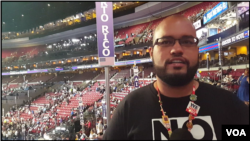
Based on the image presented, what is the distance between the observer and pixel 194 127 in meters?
0.81

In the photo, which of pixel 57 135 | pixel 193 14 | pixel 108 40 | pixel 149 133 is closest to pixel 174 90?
pixel 149 133

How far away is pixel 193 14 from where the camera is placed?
25.7 feet

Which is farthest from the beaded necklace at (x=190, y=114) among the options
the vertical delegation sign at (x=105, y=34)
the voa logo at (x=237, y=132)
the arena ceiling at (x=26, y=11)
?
the arena ceiling at (x=26, y=11)

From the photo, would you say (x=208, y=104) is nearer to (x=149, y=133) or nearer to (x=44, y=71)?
(x=149, y=133)

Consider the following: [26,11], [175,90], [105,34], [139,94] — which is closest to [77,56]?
[26,11]

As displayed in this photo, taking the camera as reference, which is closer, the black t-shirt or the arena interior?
the black t-shirt

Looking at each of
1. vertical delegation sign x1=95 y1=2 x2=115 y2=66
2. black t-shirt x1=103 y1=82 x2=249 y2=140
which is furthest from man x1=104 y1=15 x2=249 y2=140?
vertical delegation sign x1=95 y1=2 x2=115 y2=66

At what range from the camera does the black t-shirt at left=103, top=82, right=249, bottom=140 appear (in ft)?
2.65

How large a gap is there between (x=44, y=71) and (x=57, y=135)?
5154 millimetres

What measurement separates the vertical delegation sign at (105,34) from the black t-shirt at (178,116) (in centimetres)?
69

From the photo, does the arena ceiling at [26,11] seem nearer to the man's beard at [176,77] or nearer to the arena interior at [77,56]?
the arena interior at [77,56]

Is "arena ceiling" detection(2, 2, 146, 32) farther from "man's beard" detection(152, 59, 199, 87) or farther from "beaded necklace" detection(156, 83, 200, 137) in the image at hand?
"beaded necklace" detection(156, 83, 200, 137)

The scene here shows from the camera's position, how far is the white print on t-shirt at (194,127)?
2.63 ft

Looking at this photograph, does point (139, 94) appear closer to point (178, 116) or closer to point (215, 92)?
point (178, 116)
